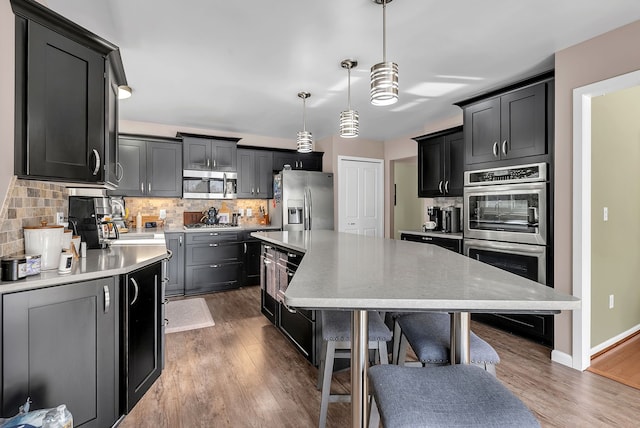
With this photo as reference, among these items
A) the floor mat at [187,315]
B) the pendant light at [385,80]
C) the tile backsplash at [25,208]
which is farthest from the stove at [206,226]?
the pendant light at [385,80]

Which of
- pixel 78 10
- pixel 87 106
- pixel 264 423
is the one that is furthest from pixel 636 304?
pixel 78 10

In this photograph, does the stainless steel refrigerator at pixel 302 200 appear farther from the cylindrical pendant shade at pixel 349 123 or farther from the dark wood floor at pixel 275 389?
the cylindrical pendant shade at pixel 349 123

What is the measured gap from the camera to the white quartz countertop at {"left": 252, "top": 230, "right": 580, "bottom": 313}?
1.01 m

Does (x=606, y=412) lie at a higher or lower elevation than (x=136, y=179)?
lower

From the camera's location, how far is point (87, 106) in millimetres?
1981

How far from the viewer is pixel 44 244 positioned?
5.58ft

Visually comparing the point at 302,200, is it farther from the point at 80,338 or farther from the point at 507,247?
the point at 80,338

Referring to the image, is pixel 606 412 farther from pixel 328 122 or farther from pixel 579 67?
pixel 328 122

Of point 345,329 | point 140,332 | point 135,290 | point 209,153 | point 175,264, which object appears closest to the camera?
point 345,329

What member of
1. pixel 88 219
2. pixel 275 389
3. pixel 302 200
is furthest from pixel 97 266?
pixel 302 200

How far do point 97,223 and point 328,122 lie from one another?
132 inches

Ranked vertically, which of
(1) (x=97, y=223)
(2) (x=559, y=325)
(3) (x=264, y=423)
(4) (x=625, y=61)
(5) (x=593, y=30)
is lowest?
(3) (x=264, y=423)

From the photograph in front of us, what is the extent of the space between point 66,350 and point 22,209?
86 cm

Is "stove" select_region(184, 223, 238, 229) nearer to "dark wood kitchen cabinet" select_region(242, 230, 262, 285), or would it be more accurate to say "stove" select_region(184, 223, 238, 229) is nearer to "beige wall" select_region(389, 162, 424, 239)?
"dark wood kitchen cabinet" select_region(242, 230, 262, 285)
